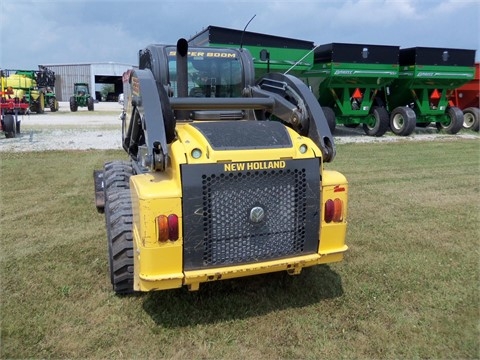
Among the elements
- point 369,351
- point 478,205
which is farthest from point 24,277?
point 478,205

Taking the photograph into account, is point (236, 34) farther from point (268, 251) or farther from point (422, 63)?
point (268, 251)

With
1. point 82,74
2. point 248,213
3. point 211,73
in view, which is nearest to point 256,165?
point 248,213

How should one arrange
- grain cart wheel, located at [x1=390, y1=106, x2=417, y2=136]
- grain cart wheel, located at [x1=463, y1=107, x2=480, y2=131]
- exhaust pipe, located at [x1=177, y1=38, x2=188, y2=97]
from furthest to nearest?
grain cart wheel, located at [x1=463, y1=107, x2=480, y2=131] < grain cart wheel, located at [x1=390, y1=106, x2=417, y2=136] < exhaust pipe, located at [x1=177, y1=38, x2=188, y2=97]

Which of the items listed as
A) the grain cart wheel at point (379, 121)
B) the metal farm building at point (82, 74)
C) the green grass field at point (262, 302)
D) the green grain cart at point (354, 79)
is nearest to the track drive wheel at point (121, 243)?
the green grass field at point (262, 302)

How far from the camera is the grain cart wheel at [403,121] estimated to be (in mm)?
13711

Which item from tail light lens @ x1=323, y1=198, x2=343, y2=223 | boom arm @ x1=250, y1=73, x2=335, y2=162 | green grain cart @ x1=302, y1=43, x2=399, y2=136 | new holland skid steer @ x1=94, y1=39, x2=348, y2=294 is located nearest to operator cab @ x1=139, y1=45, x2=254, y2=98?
boom arm @ x1=250, y1=73, x2=335, y2=162

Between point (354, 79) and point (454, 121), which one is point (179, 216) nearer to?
point (354, 79)

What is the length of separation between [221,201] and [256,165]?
1.10ft

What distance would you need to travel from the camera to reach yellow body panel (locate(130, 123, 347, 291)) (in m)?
2.70

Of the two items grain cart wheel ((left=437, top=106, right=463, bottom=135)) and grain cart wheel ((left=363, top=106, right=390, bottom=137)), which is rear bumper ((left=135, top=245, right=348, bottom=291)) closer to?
grain cart wheel ((left=363, top=106, right=390, bottom=137))

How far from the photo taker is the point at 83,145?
11148mm

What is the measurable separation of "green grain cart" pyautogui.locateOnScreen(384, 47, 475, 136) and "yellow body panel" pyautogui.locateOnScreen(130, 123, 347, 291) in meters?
11.8

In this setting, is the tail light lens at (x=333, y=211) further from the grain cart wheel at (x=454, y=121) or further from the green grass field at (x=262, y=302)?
the grain cart wheel at (x=454, y=121)

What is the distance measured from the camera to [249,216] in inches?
116
